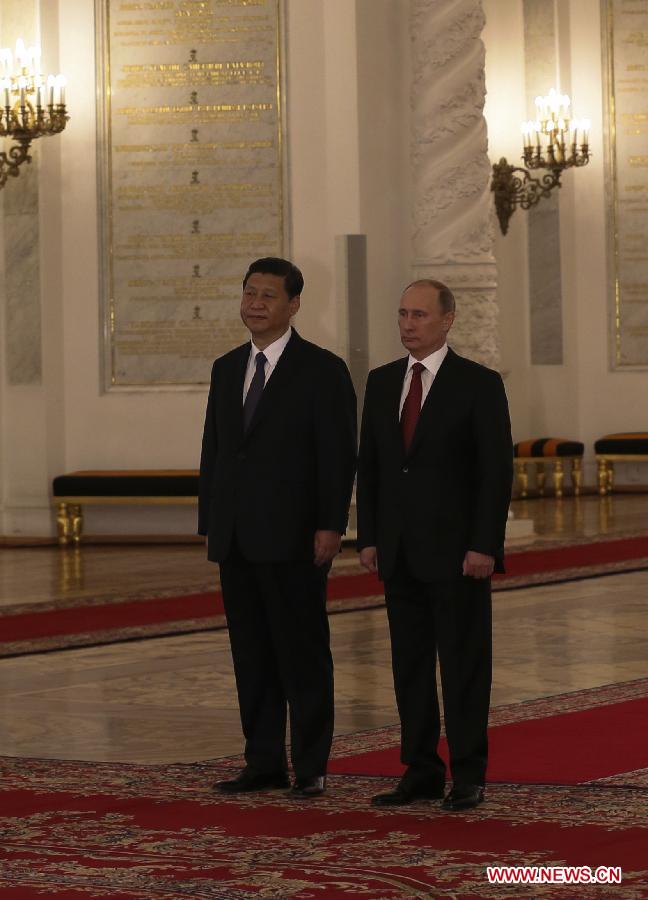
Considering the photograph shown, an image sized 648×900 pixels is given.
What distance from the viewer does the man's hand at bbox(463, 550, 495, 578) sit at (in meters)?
4.70

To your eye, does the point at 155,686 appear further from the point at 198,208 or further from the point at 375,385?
the point at 198,208

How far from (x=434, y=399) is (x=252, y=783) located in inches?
46.9

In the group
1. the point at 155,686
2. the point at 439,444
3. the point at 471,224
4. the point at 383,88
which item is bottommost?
the point at 155,686

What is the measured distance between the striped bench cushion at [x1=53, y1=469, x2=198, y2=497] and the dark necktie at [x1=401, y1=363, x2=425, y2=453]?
803 cm

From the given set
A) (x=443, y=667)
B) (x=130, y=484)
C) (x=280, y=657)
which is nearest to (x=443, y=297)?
(x=443, y=667)

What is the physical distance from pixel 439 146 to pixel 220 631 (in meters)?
4.76

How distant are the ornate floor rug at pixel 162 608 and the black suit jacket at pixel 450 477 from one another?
3988 millimetres

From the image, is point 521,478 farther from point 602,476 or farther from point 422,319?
point 422,319

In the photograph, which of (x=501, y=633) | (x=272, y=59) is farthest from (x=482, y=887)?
(x=272, y=59)

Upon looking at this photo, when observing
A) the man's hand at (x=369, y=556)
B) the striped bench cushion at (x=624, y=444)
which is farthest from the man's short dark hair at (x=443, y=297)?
the striped bench cushion at (x=624, y=444)

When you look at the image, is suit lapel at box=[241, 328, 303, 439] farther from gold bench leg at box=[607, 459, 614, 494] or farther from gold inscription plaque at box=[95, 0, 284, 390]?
gold bench leg at box=[607, 459, 614, 494]

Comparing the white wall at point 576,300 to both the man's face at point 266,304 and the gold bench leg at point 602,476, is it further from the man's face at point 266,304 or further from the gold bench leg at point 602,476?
the man's face at point 266,304

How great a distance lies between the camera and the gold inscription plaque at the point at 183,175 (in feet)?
42.8

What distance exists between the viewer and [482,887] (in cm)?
378
